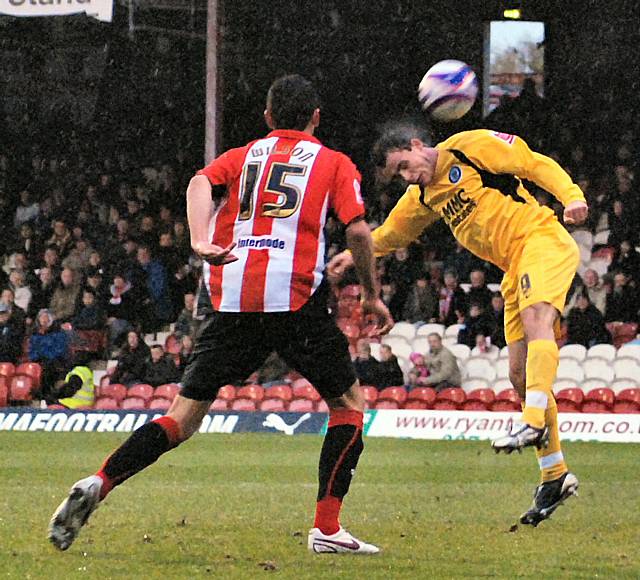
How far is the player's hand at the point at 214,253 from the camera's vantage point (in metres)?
6.10

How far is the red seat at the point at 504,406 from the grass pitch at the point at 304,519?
364 centimetres

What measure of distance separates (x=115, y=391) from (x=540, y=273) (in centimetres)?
1261

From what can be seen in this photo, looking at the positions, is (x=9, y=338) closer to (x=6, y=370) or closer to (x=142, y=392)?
(x=6, y=370)

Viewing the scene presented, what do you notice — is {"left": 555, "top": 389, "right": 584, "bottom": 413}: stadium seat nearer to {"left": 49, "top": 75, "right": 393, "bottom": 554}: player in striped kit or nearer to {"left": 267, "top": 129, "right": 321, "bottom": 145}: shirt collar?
{"left": 49, "top": 75, "right": 393, "bottom": 554}: player in striped kit

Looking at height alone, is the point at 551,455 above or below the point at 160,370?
above

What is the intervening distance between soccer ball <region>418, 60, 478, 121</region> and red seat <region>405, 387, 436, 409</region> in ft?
33.6

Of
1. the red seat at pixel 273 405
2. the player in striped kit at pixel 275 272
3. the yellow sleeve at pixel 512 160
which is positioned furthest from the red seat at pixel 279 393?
the player in striped kit at pixel 275 272

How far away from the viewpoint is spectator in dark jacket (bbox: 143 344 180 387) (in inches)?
759

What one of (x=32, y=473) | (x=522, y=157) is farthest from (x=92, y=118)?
(x=522, y=157)

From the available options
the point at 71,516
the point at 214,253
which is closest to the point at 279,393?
the point at 71,516

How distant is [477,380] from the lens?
18688 mm

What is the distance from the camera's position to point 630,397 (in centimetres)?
1753

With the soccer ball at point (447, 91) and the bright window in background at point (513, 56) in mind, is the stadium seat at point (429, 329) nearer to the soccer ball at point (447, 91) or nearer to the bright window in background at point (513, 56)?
the bright window in background at point (513, 56)

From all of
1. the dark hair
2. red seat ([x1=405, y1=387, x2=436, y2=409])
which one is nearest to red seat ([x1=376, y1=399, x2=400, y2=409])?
red seat ([x1=405, y1=387, x2=436, y2=409])
